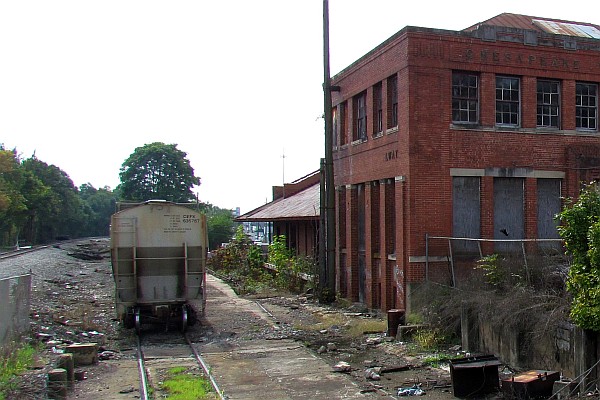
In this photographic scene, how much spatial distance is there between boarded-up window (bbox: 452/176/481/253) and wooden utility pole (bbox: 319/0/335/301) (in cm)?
548

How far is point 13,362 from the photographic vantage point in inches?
429

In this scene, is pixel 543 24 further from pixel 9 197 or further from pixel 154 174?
pixel 154 174

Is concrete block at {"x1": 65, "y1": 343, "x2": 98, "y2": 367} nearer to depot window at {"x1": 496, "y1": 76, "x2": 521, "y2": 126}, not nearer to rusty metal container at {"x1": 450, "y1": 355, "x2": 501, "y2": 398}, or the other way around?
rusty metal container at {"x1": 450, "y1": 355, "x2": 501, "y2": 398}

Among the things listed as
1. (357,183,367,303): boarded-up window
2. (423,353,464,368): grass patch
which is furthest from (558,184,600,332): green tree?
(357,183,367,303): boarded-up window

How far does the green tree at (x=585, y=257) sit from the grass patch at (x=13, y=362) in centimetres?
869

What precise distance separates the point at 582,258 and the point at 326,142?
1349 centimetres

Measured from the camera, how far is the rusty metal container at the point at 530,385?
31.2ft

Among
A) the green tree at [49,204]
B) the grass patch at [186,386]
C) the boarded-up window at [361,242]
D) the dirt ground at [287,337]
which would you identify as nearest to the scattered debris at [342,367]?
the dirt ground at [287,337]

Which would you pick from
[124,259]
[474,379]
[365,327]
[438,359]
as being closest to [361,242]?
[365,327]

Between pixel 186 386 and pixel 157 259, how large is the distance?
6.08m

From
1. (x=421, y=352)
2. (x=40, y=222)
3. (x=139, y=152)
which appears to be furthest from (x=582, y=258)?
(x=40, y=222)

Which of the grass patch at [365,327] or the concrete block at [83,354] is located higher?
the concrete block at [83,354]

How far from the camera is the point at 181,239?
16781 millimetres

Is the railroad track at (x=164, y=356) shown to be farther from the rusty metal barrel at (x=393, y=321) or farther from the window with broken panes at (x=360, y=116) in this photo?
the window with broken panes at (x=360, y=116)
